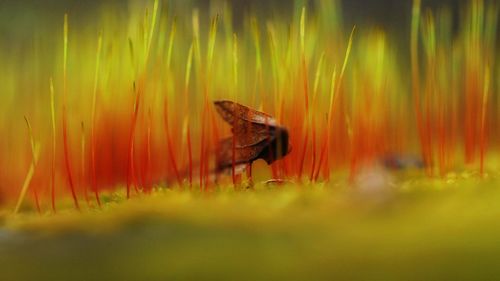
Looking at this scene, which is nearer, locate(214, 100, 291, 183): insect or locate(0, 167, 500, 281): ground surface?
locate(0, 167, 500, 281): ground surface

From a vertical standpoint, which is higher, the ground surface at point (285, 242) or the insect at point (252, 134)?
the insect at point (252, 134)

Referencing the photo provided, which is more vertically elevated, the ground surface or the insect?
the insect

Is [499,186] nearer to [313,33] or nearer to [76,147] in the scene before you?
[313,33]

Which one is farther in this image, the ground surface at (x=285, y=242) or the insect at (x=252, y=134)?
the insect at (x=252, y=134)

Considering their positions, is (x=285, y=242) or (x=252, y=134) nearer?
(x=285, y=242)
